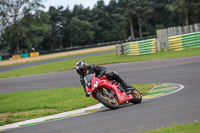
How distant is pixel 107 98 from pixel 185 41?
65.0 ft

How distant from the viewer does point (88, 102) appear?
11859 mm

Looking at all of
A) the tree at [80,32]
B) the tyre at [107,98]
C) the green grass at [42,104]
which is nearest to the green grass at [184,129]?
the tyre at [107,98]

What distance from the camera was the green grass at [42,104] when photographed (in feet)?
35.5

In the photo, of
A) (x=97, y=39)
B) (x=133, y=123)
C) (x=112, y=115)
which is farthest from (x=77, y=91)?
(x=97, y=39)

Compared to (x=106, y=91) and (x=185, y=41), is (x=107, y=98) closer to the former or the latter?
(x=106, y=91)

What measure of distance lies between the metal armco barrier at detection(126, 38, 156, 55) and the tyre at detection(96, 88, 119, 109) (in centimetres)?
2097

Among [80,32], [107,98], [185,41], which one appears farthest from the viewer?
[80,32]

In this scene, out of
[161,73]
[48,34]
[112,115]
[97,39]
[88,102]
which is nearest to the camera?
[112,115]

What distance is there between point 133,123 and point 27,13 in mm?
75001

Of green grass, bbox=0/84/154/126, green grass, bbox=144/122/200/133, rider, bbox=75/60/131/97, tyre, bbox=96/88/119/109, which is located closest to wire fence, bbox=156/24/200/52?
green grass, bbox=0/84/154/126

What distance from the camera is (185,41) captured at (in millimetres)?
27578

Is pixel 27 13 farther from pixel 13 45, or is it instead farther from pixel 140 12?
pixel 140 12

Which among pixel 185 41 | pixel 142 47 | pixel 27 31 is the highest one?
Result: pixel 27 31

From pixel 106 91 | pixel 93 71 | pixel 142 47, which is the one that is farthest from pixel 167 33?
pixel 106 91
